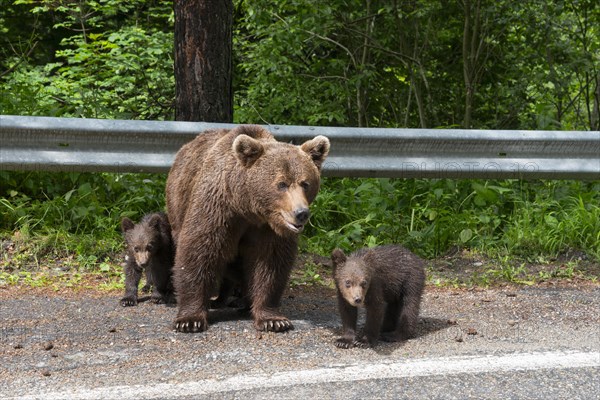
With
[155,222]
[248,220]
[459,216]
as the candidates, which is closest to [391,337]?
[248,220]

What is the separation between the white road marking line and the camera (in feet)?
12.8

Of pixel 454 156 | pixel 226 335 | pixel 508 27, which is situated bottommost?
pixel 226 335

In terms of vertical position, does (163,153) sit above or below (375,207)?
above

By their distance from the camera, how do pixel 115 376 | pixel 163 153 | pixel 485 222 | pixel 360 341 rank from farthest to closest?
pixel 485 222
pixel 163 153
pixel 360 341
pixel 115 376

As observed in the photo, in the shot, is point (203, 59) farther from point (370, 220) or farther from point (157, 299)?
point (157, 299)

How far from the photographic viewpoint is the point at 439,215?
7762 millimetres

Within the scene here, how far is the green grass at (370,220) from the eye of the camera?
7.04 metres

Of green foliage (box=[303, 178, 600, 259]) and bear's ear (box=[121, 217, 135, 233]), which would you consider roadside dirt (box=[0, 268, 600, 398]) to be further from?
green foliage (box=[303, 178, 600, 259])

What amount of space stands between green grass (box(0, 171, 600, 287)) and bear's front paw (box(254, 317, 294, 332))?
1.49m

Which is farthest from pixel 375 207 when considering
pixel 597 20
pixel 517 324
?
pixel 597 20

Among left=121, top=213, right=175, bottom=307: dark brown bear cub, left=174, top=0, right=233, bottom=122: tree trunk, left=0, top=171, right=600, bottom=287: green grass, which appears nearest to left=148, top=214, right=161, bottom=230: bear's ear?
left=121, top=213, right=175, bottom=307: dark brown bear cub

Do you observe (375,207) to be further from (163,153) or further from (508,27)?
(508,27)

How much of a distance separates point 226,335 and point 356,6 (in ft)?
25.0

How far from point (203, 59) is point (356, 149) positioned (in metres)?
1.83
